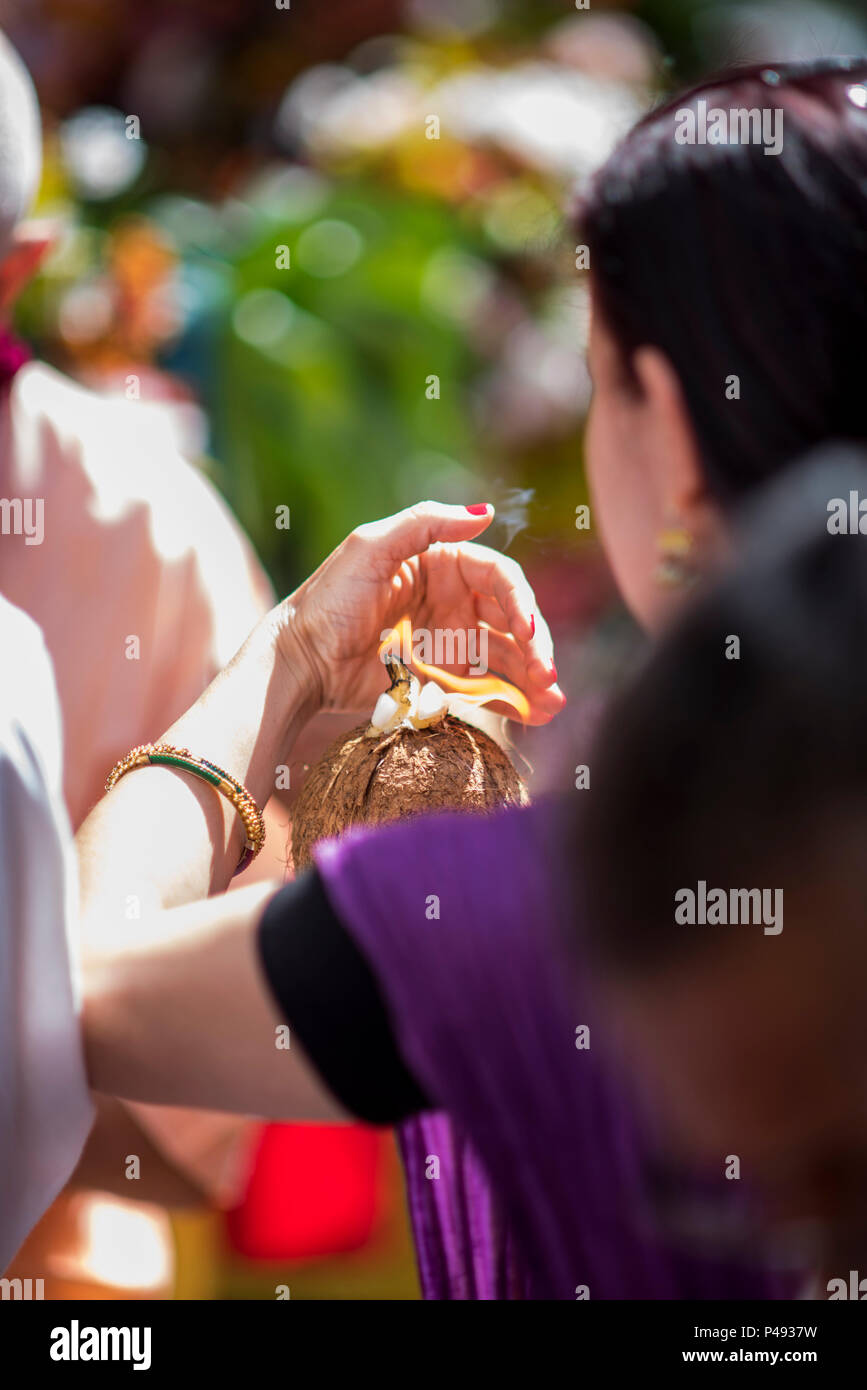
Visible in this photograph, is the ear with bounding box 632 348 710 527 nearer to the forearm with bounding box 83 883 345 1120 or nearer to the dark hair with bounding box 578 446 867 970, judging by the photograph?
the dark hair with bounding box 578 446 867 970

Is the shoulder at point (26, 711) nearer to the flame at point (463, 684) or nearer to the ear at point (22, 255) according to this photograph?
the flame at point (463, 684)

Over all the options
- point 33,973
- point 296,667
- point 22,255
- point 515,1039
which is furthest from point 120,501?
point 515,1039

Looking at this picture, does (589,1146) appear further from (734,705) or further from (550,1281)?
(734,705)

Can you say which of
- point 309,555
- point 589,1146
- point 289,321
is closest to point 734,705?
point 589,1146

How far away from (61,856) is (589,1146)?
0.86 feet

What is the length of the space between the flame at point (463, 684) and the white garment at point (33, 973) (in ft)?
0.61

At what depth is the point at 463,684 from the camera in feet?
2.18

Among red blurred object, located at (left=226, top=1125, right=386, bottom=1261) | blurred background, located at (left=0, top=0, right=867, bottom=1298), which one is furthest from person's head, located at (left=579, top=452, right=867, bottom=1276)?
red blurred object, located at (left=226, top=1125, right=386, bottom=1261)

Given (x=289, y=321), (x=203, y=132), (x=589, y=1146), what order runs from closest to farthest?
(x=589, y=1146) < (x=289, y=321) < (x=203, y=132)

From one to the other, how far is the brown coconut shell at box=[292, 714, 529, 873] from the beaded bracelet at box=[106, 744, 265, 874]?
2 cm

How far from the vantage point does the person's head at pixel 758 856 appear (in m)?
0.42

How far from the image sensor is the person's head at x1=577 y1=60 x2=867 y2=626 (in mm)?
533
